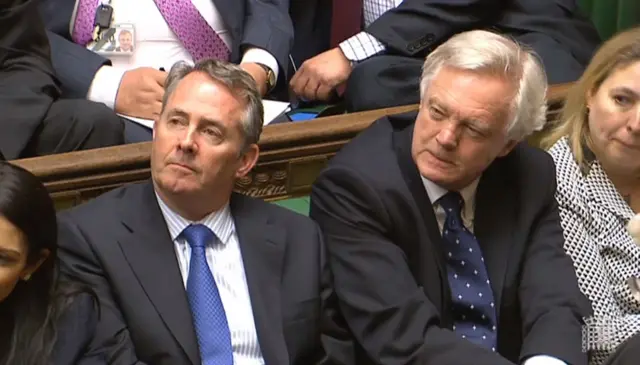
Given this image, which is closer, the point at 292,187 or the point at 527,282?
the point at 527,282

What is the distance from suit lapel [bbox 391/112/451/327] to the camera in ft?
6.58

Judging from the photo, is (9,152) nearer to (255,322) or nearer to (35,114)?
(35,114)

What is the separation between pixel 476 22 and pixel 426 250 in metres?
1.12

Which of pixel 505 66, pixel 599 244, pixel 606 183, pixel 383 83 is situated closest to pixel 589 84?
pixel 606 183

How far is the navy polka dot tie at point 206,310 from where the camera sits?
1902mm

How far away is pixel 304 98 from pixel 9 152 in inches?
35.5

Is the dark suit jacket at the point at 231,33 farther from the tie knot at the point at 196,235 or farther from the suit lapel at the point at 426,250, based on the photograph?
the suit lapel at the point at 426,250

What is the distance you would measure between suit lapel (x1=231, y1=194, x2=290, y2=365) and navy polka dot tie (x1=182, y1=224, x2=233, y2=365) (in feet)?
0.21

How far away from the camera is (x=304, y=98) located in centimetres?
289

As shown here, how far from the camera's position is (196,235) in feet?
6.34

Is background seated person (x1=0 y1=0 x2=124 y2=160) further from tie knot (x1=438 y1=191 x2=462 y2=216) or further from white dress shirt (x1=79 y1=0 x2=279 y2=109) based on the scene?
tie knot (x1=438 y1=191 x2=462 y2=216)

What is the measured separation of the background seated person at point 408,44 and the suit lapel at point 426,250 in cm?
76

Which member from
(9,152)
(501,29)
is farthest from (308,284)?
(501,29)

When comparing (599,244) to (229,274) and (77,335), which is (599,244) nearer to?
(229,274)
